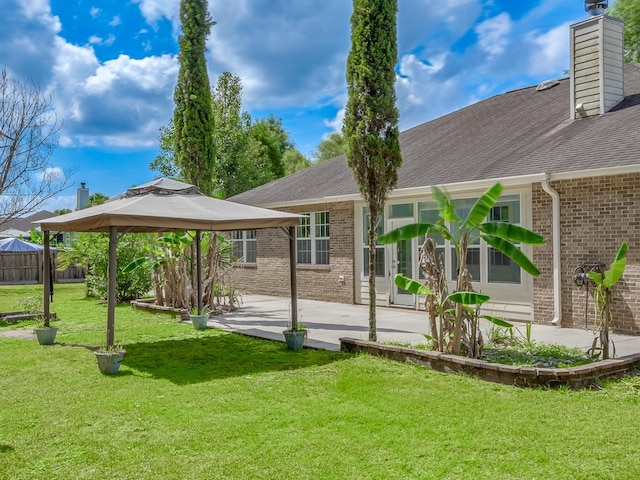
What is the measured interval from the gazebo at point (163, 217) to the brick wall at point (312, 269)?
5937 mm

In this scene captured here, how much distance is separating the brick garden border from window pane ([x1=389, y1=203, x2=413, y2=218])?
6426mm

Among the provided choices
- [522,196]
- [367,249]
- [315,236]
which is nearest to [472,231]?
[522,196]

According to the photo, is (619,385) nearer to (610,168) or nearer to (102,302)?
(610,168)

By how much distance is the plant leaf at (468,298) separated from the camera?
22.0 feet

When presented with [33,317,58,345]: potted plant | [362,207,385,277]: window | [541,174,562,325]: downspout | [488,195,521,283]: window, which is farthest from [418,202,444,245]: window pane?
[33,317,58,345]: potted plant

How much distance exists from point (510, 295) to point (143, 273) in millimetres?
10822

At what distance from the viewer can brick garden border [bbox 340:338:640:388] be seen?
20.2 ft

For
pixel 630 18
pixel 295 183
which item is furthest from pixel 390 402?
pixel 630 18

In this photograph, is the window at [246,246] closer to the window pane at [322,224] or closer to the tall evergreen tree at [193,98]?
the window pane at [322,224]

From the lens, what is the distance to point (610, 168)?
9258mm

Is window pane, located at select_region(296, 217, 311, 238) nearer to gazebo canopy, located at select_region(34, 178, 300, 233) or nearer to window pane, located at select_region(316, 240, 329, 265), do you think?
window pane, located at select_region(316, 240, 329, 265)

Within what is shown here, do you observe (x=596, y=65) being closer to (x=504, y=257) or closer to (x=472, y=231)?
(x=504, y=257)

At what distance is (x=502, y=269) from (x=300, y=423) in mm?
7719

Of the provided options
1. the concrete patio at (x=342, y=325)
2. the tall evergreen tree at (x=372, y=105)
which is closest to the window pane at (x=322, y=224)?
the concrete patio at (x=342, y=325)
